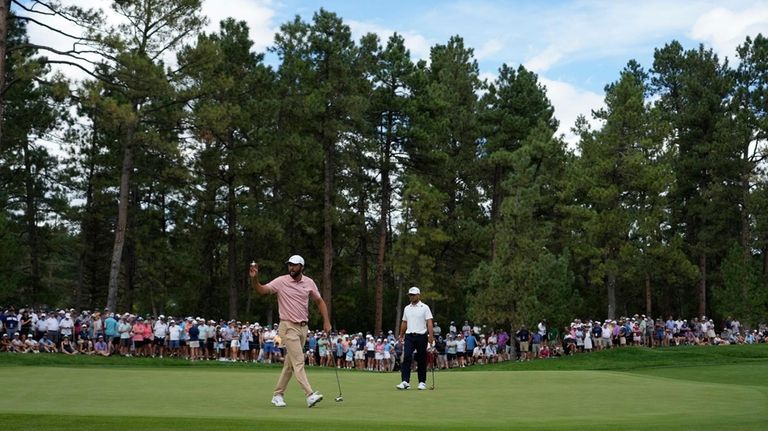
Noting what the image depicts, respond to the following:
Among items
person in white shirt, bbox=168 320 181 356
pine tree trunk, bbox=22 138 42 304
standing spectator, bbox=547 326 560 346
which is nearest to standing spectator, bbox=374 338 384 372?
person in white shirt, bbox=168 320 181 356

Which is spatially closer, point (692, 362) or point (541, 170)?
point (692, 362)

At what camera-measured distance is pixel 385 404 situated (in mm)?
12445

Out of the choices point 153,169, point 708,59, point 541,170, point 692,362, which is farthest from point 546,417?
point 708,59

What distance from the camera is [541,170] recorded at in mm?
62562

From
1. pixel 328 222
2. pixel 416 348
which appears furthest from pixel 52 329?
pixel 328 222

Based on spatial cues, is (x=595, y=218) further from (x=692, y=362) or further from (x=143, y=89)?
(x=143, y=89)

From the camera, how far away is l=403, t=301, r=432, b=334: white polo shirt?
53.9 ft

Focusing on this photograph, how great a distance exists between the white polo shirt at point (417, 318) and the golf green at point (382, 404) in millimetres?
1133

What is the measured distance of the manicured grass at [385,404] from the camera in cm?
938

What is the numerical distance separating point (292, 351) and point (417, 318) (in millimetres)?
4303

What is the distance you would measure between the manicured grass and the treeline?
83.7 ft

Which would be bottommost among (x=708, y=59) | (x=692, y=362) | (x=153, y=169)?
(x=692, y=362)

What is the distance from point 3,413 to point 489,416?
5.61 metres

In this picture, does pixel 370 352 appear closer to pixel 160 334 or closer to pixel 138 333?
pixel 160 334
